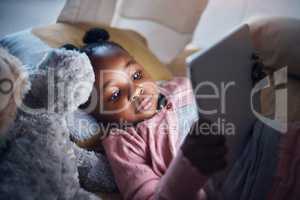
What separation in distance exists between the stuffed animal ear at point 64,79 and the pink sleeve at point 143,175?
217 millimetres

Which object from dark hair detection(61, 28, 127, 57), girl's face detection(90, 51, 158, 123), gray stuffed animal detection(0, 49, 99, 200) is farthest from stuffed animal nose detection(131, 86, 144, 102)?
gray stuffed animal detection(0, 49, 99, 200)

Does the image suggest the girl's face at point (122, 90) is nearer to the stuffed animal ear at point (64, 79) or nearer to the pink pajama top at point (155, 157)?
the pink pajama top at point (155, 157)

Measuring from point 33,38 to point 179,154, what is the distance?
53cm

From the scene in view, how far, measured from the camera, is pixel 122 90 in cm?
95

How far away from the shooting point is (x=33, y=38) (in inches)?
39.8

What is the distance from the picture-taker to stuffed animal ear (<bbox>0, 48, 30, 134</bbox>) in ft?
2.11

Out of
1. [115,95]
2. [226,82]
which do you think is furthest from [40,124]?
[226,82]

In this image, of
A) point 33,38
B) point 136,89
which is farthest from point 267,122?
point 33,38

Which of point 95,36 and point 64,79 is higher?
point 95,36

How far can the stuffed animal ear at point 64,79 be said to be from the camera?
723 mm

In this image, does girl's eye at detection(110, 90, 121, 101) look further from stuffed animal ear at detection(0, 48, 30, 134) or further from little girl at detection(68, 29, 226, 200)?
stuffed animal ear at detection(0, 48, 30, 134)

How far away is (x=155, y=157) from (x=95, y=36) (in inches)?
13.9

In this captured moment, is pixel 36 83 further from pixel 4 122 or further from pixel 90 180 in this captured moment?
pixel 90 180

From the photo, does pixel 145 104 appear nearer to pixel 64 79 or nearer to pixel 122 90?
pixel 122 90
